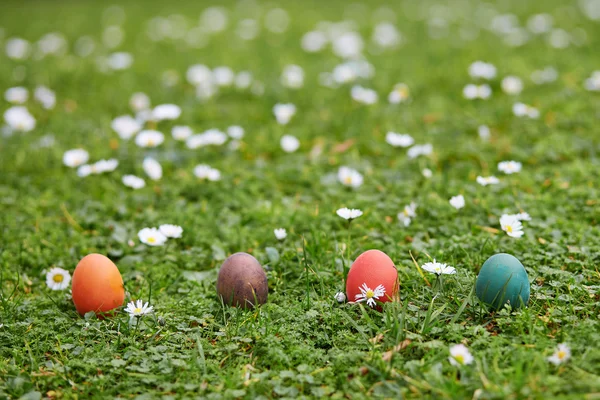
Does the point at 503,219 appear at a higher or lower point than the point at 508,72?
lower

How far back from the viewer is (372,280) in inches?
92.4

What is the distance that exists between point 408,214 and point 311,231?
0.49m

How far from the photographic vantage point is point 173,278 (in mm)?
2783

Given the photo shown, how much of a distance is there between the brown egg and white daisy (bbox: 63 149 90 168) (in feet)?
5.90

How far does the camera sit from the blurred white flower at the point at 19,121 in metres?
4.48

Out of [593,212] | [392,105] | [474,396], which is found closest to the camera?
[474,396]

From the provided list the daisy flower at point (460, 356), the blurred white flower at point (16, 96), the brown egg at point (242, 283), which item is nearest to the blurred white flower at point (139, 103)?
the blurred white flower at point (16, 96)

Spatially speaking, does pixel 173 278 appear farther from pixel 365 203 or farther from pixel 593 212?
pixel 593 212

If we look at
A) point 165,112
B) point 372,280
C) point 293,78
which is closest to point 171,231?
point 372,280

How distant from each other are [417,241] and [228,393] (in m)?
1.27

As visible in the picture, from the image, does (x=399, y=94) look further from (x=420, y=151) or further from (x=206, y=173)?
(x=206, y=173)

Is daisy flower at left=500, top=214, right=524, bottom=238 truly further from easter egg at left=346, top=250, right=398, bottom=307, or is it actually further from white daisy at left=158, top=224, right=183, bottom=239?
white daisy at left=158, top=224, right=183, bottom=239

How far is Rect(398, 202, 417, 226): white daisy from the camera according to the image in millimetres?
3047

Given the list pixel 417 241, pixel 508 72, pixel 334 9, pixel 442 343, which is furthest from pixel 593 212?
pixel 334 9
